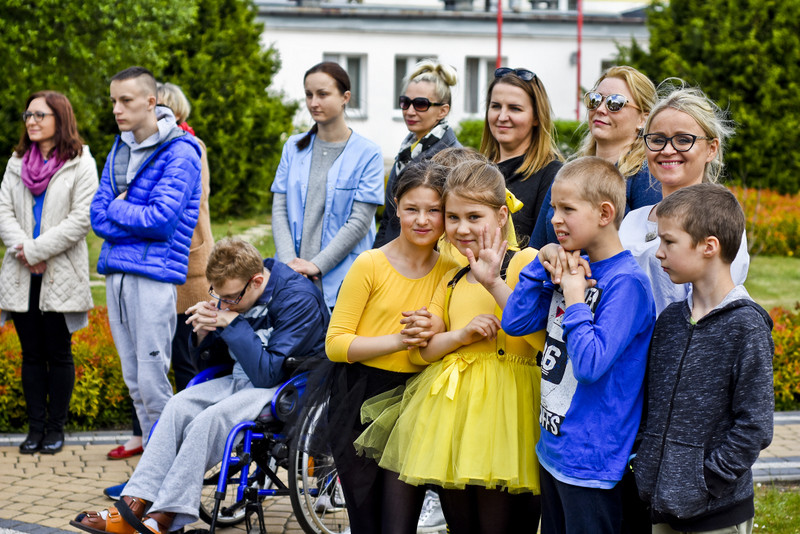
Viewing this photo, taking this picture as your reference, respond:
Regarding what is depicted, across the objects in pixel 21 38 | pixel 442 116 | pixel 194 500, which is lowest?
pixel 194 500

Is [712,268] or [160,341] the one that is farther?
[160,341]

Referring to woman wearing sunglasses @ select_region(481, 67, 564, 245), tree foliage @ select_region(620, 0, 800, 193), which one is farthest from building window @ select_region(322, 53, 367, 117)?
woman wearing sunglasses @ select_region(481, 67, 564, 245)

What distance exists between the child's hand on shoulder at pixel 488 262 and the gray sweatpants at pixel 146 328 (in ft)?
8.53

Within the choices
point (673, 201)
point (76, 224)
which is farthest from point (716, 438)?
point (76, 224)

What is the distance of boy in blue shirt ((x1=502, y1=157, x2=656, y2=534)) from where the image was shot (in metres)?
2.71

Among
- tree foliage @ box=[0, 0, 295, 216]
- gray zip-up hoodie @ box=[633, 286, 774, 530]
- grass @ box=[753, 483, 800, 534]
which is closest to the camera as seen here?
gray zip-up hoodie @ box=[633, 286, 774, 530]

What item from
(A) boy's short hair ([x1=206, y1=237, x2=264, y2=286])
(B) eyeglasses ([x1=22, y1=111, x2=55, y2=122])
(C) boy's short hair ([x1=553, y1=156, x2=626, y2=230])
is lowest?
(A) boy's short hair ([x1=206, y1=237, x2=264, y2=286])

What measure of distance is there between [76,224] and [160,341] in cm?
110

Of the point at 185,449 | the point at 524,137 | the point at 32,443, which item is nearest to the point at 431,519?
the point at 185,449

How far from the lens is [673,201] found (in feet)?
8.91

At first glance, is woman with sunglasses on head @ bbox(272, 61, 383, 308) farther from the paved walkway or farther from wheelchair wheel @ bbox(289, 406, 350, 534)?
the paved walkway

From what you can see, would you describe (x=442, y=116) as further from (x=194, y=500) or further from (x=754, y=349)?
(x=754, y=349)

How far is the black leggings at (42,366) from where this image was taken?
573cm

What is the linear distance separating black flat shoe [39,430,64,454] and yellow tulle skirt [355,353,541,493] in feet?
10.8
